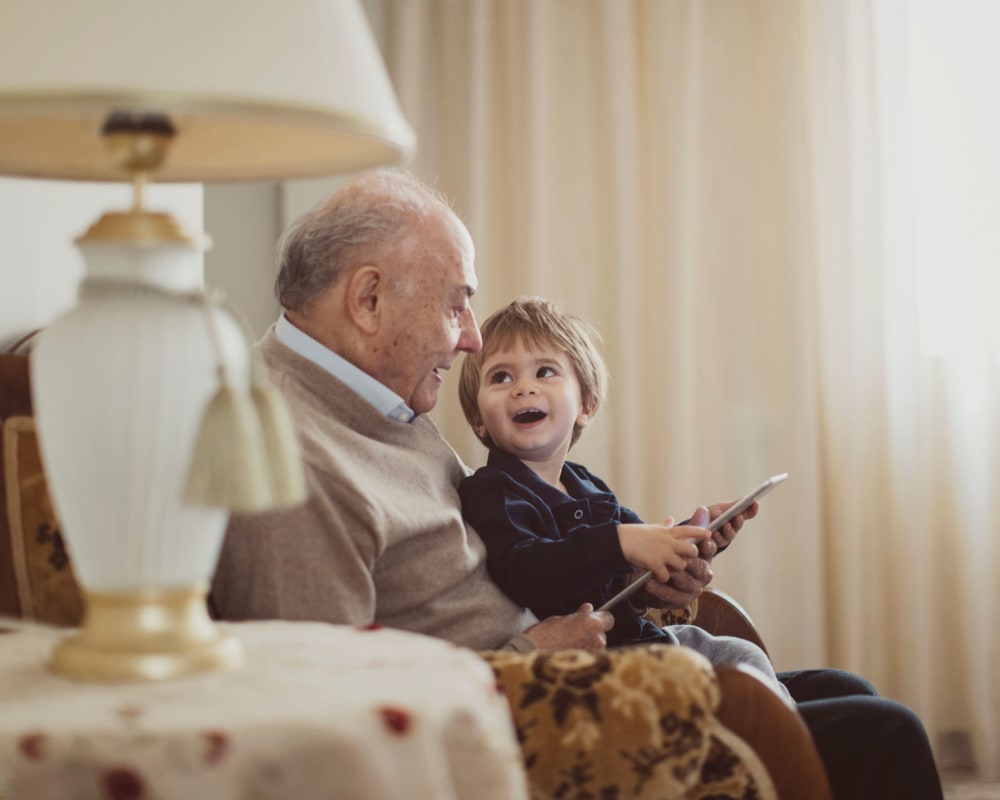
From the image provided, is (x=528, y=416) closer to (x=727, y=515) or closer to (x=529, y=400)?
(x=529, y=400)

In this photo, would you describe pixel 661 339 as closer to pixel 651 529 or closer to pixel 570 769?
pixel 651 529

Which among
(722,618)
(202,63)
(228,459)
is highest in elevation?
(202,63)

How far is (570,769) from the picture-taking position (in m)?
1.21

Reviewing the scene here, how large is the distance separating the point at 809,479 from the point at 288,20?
261cm

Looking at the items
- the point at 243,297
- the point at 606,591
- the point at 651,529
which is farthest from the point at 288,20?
the point at 243,297

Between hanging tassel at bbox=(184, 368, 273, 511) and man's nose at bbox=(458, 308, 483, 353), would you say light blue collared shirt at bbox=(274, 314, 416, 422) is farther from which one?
hanging tassel at bbox=(184, 368, 273, 511)

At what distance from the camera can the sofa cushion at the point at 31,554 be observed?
52.6 inches

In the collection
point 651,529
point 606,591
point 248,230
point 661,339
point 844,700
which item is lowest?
point 844,700

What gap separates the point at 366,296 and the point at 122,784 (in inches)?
39.0

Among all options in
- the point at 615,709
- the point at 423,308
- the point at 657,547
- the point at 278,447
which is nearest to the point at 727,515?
the point at 657,547

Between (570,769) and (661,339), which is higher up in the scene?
(661,339)

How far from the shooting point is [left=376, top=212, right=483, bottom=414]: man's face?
1773 mm

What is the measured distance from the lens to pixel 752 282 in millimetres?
3438

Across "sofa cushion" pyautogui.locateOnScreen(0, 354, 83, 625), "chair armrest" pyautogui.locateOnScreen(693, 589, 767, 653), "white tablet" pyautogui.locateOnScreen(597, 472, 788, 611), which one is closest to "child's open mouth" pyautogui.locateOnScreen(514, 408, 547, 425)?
"white tablet" pyautogui.locateOnScreen(597, 472, 788, 611)
